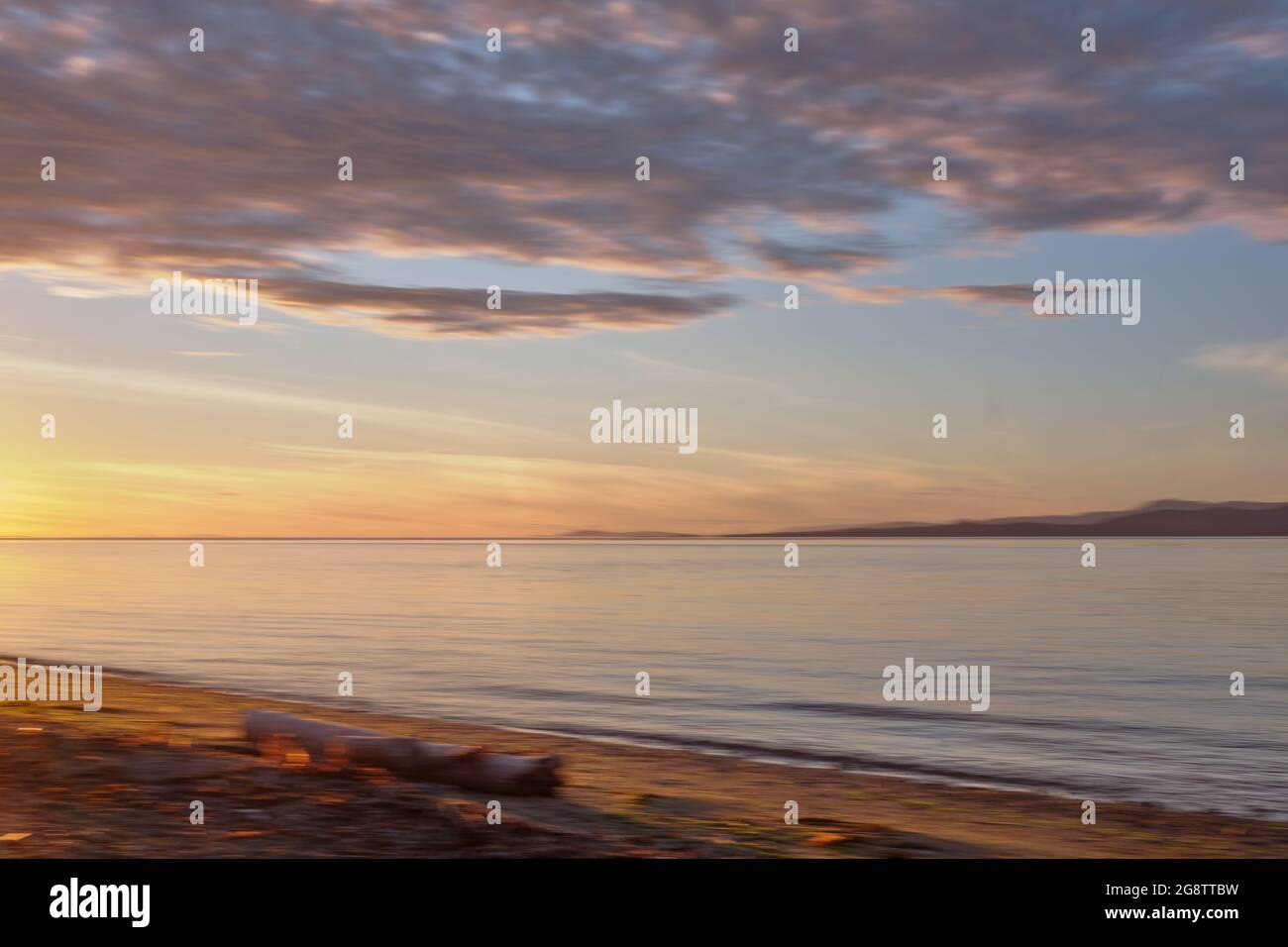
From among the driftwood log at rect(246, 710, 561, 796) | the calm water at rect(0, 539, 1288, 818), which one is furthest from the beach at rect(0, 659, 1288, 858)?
the calm water at rect(0, 539, 1288, 818)

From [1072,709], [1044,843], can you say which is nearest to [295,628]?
→ [1072,709]

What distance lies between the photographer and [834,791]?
16156 mm

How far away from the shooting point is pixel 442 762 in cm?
1394

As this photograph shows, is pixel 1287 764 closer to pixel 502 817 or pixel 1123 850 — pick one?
pixel 1123 850

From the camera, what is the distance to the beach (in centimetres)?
1033

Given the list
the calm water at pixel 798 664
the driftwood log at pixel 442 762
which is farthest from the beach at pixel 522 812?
the calm water at pixel 798 664

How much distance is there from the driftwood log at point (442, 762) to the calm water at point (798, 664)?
24.1 ft

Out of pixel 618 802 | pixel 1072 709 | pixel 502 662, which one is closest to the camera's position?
pixel 618 802

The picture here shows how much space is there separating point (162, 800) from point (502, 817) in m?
3.52

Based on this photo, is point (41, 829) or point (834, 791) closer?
point (41, 829)

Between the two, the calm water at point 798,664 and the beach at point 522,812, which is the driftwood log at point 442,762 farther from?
the calm water at point 798,664

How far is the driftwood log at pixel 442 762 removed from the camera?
1374cm

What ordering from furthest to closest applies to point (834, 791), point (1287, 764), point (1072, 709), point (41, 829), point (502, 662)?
1. point (502, 662)
2. point (1072, 709)
3. point (1287, 764)
4. point (834, 791)
5. point (41, 829)

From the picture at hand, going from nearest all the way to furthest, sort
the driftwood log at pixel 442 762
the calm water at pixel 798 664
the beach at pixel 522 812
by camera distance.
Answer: the beach at pixel 522 812, the driftwood log at pixel 442 762, the calm water at pixel 798 664
